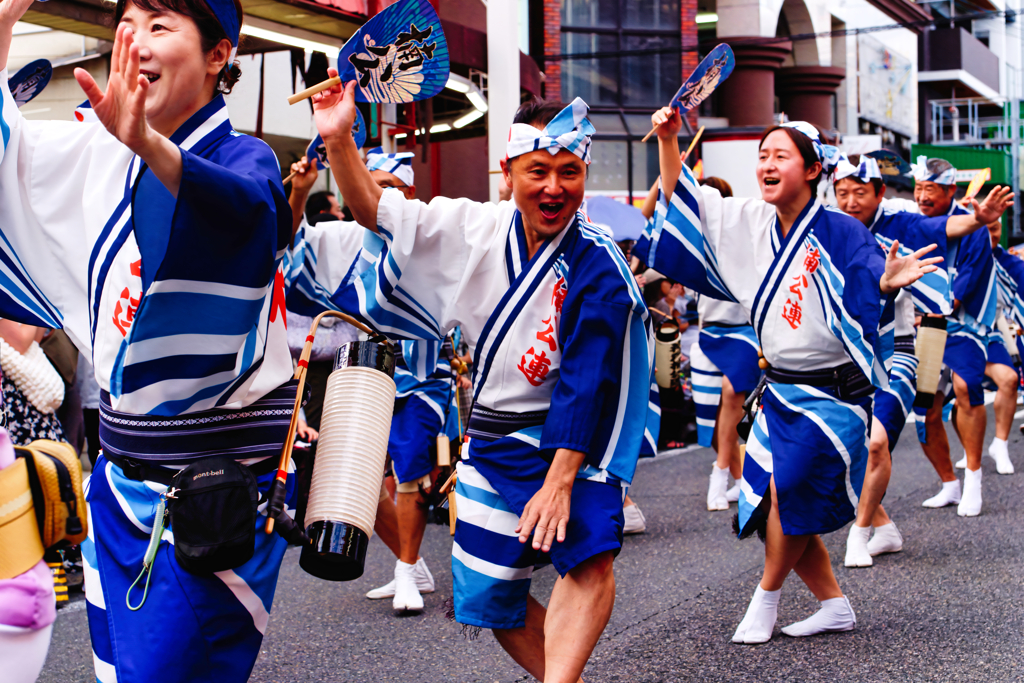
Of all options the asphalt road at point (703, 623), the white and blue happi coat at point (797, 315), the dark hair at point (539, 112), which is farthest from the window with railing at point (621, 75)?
the dark hair at point (539, 112)

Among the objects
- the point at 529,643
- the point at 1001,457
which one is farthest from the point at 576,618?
the point at 1001,457

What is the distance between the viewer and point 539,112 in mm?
2781

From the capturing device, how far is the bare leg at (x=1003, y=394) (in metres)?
6.98

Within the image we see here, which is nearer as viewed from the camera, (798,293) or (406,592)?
(798,293)

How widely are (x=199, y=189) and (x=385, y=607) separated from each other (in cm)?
301

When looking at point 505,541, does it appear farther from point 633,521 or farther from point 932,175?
point 932,175

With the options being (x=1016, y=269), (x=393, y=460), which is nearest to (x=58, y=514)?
(x=393, y=460)

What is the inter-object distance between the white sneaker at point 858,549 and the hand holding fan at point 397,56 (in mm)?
3183

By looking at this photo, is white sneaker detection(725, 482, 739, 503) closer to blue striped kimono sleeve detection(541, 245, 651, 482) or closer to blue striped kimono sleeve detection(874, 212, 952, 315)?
blue striped kimono sleeve detection(874, 212, 952, 315)

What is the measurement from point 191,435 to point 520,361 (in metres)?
0.91

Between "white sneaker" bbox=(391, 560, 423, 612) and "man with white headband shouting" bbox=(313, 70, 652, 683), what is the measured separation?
160cm

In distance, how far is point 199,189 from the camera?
5.61ft

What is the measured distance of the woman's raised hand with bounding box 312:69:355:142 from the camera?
7.79 feet

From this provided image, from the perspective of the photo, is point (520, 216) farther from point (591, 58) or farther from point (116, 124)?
point (591, 58)
